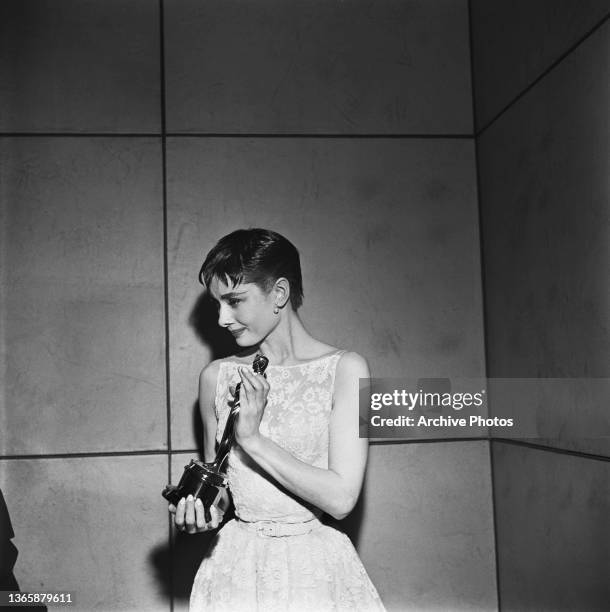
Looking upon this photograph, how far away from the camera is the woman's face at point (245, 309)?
6.38ft

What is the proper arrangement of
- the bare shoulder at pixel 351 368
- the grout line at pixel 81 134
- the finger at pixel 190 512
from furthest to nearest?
the grout line at pixel 81 134 < the bare shoulder at pixel 351 368 < the finger at pixel 190 512

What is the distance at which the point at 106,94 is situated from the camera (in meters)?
2.53

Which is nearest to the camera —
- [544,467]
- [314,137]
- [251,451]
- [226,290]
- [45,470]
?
[251,451]

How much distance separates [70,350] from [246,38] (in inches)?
48.0

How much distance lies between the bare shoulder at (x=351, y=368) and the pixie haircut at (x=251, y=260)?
0.86 feet

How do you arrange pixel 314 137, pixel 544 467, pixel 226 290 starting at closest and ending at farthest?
pixel 226 290, pixel 544 467, pixel 314 137

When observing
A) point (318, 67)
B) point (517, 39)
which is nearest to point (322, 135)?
point (318, 67)

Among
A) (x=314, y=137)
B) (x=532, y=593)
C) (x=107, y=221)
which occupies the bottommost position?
(x=532, y=593)

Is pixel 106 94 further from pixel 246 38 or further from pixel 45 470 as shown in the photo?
pixel 45 470

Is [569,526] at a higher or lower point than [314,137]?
lower

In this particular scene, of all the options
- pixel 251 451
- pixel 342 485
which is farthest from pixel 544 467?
pixel 251 451

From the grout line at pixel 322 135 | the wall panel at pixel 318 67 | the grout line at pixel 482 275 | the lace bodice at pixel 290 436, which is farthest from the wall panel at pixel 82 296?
the grout line at pixel 482 275

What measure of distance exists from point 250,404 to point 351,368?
1.06 ft

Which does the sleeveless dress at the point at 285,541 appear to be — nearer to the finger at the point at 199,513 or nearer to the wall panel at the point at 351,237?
the finger at the point at 199,513
